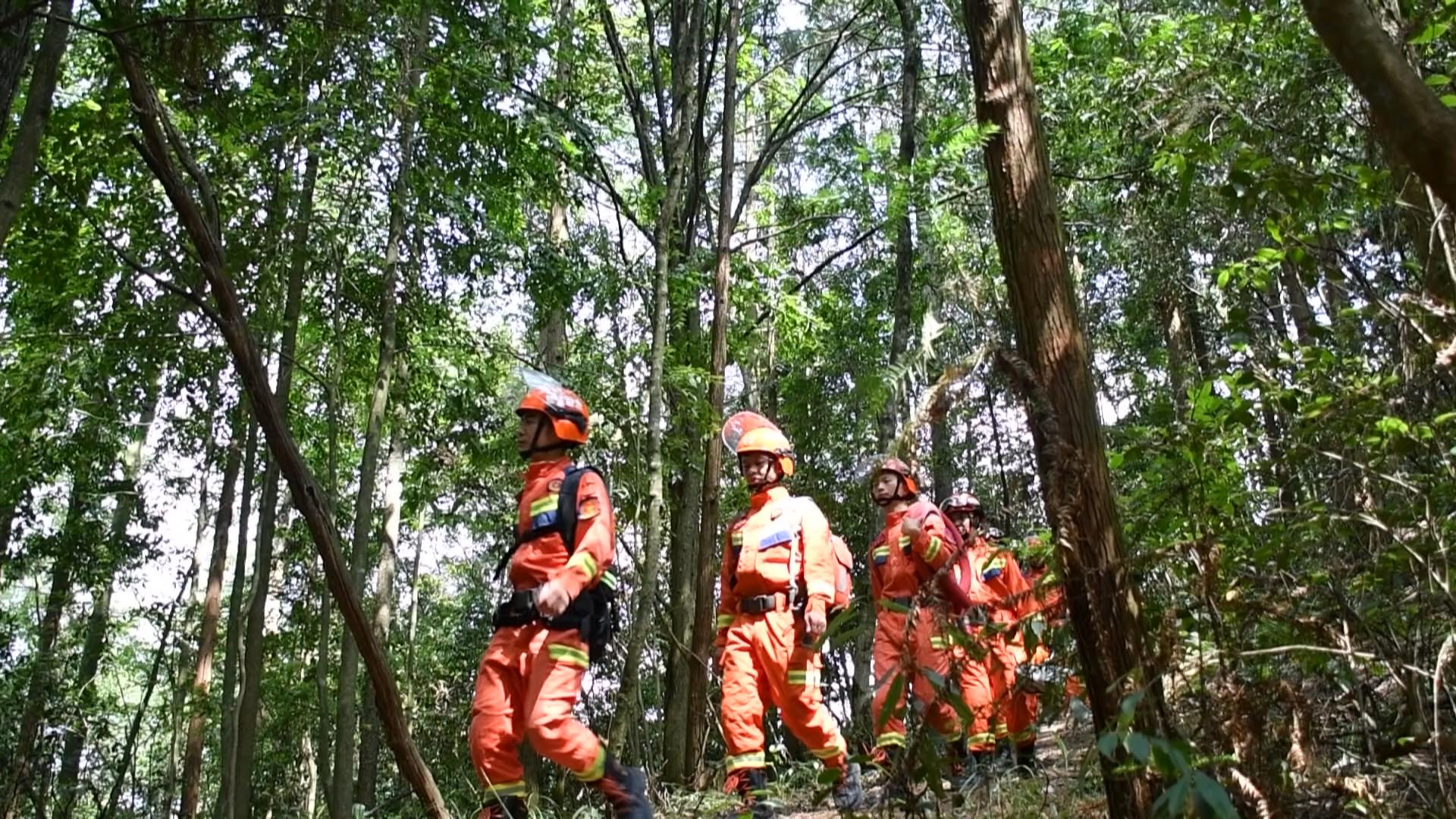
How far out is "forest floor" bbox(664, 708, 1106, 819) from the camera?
11.5 feet

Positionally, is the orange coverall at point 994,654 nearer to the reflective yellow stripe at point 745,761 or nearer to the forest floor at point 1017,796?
the forest floor at point 1017,796

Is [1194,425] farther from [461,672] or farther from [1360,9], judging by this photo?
[461,672]

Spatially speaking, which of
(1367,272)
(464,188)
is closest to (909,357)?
(1367,272)

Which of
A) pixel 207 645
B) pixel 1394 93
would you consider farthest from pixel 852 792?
pixel 207 645

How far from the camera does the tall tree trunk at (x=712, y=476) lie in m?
8.48

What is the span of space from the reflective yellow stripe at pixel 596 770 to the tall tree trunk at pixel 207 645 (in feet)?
21.4

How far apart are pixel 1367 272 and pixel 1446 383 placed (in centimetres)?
216

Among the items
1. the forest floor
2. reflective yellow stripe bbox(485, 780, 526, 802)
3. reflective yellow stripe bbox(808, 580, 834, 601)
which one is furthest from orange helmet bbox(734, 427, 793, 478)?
reflective yellow stripe bbox(485, 780, 526, 802)

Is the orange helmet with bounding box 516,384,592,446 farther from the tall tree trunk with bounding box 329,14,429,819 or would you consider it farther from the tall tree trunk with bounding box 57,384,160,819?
the tall tree trunk with bounding box 57,384,160,819

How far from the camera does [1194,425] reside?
11.4 ft

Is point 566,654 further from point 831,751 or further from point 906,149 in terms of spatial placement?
point 906,149

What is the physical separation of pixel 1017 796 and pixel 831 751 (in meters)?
1.11

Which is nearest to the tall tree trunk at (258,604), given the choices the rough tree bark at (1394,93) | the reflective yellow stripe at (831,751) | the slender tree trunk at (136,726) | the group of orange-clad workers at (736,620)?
the group of orange-clad workers at (736,620)

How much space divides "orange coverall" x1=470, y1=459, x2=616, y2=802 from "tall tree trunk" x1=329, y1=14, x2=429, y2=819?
2.09 m
